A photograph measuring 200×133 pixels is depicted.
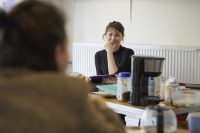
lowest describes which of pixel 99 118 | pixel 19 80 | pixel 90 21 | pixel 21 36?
pixel 99 118

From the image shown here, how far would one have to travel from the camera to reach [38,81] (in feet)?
2.97

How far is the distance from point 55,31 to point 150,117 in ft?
2.26

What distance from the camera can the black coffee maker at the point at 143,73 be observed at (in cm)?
206

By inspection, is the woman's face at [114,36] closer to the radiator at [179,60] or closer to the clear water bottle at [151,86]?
the radiator at [179,60]

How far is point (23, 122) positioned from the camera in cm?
88

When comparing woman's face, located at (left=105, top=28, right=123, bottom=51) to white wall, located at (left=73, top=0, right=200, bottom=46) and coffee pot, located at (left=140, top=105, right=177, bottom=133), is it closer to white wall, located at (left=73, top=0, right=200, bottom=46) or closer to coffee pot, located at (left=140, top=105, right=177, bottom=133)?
white wall, located at (left=73, top=0, right=200, bottom=46)

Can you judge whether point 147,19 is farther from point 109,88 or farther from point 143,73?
point 143,73

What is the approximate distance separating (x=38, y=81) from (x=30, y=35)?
5.0 inches

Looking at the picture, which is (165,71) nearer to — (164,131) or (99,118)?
(164,131)

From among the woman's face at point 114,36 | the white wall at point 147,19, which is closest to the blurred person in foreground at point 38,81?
the woman's face at point 114,36

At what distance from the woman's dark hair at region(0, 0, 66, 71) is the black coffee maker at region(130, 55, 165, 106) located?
1127 millimetres

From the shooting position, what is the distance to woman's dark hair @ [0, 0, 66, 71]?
0.95 meters

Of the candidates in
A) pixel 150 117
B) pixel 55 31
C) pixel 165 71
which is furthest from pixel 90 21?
pixel 55 31

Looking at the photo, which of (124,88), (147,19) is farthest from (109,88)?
(147,19)
